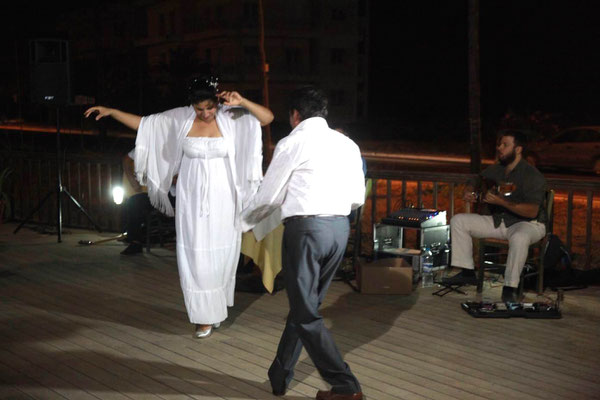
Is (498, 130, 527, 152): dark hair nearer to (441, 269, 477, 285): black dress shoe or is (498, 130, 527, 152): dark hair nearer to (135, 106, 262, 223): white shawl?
(441, 269, 477, 285): black dress shoe

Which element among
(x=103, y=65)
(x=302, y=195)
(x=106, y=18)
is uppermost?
(x=106, y=18)

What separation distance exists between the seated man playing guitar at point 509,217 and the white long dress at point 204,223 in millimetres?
2399

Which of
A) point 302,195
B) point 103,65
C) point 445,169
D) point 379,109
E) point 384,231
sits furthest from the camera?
point 379,109

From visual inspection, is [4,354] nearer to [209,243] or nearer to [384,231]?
[209,243]

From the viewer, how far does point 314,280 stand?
395 cm

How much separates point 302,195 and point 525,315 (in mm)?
2806

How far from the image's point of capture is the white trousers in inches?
250

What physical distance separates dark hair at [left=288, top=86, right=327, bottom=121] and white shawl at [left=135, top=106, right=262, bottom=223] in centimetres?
135

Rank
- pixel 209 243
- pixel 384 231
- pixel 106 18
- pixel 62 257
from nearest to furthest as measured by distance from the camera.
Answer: pixel 209 243 < pixel 384 231 < pixel 62 257 < pixel 106 18

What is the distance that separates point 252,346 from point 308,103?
1950 mm

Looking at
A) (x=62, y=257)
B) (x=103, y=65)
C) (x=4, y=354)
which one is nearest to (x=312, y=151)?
(x=4, y=354)

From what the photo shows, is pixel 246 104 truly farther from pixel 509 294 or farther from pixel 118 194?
pixel 118 194

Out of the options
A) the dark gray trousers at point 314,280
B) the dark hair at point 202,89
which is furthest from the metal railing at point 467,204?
the dark gray trousers at point 314,280

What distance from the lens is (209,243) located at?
5.29 meters
